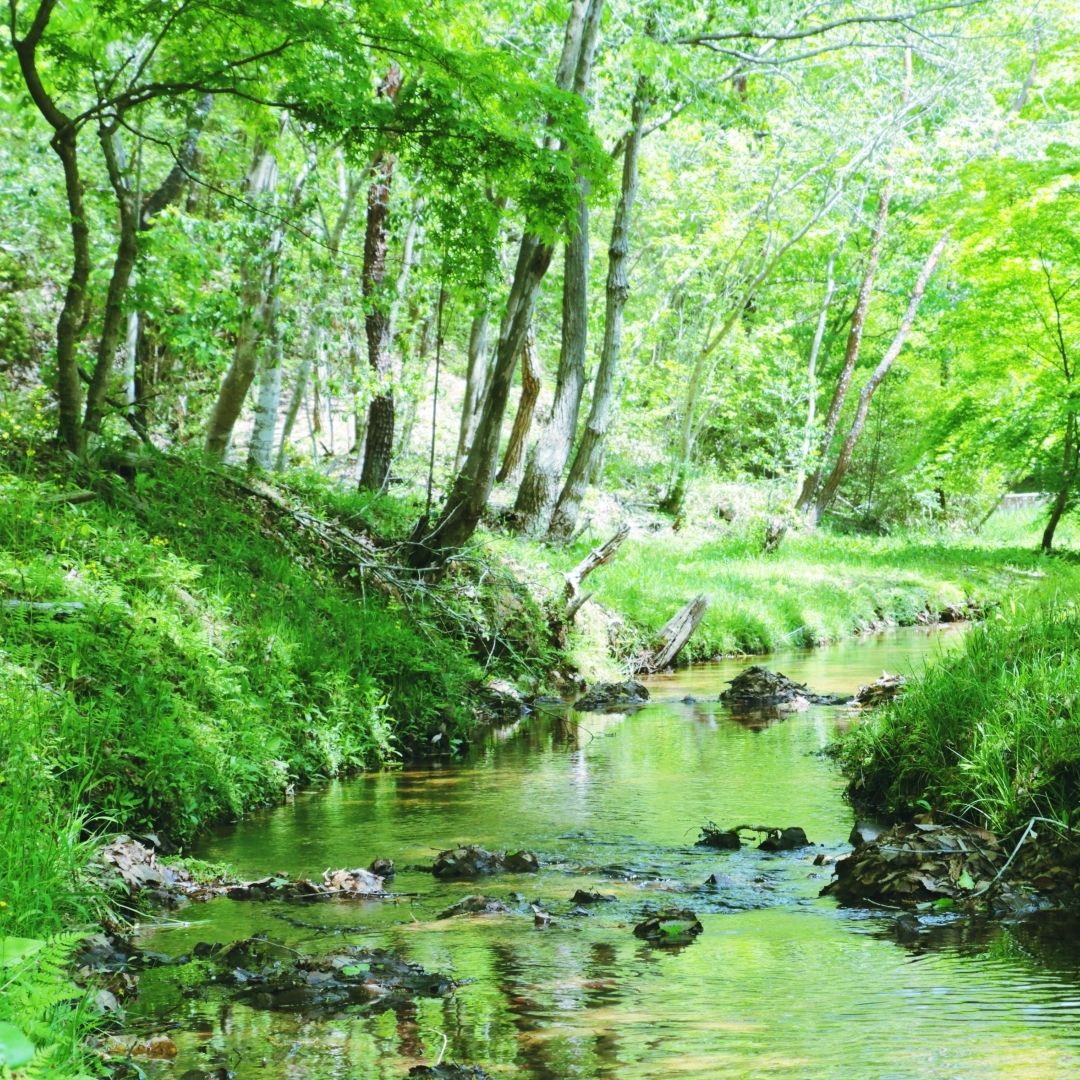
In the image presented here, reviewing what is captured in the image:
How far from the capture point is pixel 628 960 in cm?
398

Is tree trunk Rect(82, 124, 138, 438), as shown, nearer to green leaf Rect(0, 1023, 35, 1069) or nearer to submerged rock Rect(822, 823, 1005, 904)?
submerged rock Rect(822, 823, 1005, 904)

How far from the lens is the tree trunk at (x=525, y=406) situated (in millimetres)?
15562

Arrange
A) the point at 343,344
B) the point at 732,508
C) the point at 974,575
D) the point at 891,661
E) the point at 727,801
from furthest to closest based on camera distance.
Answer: the point at 732,508 → the point at 974,575 → the point at 343,344 → the point at 891,661 → the point at 727,801

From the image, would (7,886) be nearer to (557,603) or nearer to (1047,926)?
(1047,926)

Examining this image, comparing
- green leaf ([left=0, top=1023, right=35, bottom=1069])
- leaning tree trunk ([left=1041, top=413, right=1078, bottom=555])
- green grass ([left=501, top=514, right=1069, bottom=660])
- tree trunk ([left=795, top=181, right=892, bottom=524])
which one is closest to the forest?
green leaf ([left=0, top=1023, right=35, bottom=1069])

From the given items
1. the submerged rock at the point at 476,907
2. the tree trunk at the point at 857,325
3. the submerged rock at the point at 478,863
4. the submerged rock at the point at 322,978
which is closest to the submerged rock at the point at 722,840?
the submerged rock at the point at 478,863

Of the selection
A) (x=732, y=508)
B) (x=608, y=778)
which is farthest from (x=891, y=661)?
(x=732, y=508)

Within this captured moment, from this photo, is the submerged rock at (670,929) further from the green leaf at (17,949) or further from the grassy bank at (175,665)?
the green leaf at (17,949)

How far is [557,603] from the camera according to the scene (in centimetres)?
1216

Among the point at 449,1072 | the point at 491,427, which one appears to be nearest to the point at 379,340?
the point at 491,427

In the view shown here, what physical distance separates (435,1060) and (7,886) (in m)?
1.61

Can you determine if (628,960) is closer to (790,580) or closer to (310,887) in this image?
(310,887)

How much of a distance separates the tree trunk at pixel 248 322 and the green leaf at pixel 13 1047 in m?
8.29

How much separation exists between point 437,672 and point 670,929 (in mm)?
5410
